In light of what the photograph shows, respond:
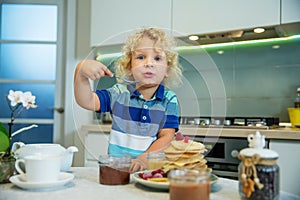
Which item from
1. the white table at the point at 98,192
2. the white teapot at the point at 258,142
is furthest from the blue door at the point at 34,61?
the white teapot at the point at 258,142

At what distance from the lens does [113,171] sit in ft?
2.61

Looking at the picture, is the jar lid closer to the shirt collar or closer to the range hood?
the shirt collar

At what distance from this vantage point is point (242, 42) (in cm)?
218

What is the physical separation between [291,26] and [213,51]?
1.94ft

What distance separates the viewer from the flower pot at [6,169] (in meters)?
0.83

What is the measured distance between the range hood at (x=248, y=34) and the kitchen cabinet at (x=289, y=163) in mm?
639

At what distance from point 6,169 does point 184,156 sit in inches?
17.4

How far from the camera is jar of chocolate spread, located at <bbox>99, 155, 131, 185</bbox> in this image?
2.62 ft

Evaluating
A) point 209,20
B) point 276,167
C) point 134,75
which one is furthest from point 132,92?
point 209,20

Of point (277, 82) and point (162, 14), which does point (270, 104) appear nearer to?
point (277, 82)

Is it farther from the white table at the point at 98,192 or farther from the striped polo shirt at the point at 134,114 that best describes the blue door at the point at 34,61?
the white table at the point at 98,192

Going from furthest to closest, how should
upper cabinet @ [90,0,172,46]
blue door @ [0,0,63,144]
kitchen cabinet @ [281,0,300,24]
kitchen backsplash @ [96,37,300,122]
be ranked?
blue door @ [0,0,63,144], upper cabinet @ [90,0,172,46], kitchen backsplash @ [96,37,300,122], kitchen cabinet @ [281,0,300,24]

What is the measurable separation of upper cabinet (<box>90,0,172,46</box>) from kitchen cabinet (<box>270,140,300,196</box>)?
3.24ft

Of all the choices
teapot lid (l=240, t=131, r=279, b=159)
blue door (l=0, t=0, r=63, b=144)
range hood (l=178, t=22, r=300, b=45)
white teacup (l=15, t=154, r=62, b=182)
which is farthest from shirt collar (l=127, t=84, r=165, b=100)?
blue door (l=0, t=0, r=63, b=144)
